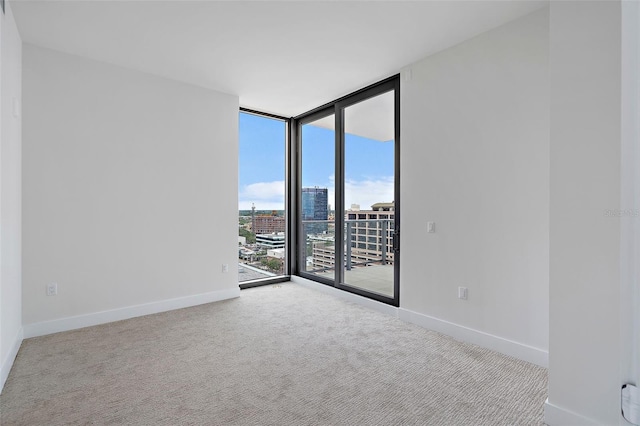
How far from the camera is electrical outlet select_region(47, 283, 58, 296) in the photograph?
122 inches

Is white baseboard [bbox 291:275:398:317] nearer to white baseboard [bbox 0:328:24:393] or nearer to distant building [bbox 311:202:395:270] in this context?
distant building [bbox 311:202:395:270]

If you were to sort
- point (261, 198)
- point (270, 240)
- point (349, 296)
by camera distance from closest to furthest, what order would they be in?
point (349, 296) < point (261, 198) < point (270, 240)

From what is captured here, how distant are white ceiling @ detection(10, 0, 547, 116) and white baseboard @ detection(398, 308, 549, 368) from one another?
8.36ft

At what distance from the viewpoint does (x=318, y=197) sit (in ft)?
16.1

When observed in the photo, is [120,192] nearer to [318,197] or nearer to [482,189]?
[318,197]

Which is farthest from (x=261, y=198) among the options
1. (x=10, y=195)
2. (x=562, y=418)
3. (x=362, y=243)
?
(x=562, y=418)

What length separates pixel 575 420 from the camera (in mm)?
1700

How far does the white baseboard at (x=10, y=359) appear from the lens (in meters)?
2.17

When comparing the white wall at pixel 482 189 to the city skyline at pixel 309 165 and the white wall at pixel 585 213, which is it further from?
the white wall at pixel 585 213

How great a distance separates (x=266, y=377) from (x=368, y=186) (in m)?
2.62

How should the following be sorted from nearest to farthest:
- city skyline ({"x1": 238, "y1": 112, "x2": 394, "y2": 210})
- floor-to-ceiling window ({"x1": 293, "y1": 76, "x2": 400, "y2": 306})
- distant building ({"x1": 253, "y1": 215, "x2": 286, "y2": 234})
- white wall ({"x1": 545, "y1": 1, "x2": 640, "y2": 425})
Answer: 1. white wall ({"x1": 545, "y1": 1, "x2": 640, "y2": 425})
2. floor-to-ceiling window ({"x1": 293, "y1": 76, "x2": 400, "y2": 306})
3. city skyline ({"x1": 238, "y1": 112, "x2": 394, "y2": 210})
4. distant building ({"x1": 253, "y1": 215, "x2": 286, "y2": 234})

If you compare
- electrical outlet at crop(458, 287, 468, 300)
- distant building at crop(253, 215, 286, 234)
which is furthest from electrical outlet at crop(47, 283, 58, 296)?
electrical outlet at crop(458, 287, 468, 300)

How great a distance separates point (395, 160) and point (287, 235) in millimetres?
2344

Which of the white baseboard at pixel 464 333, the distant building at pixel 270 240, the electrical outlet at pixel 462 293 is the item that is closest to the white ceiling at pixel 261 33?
the electrical outlet at pixel 462 293
